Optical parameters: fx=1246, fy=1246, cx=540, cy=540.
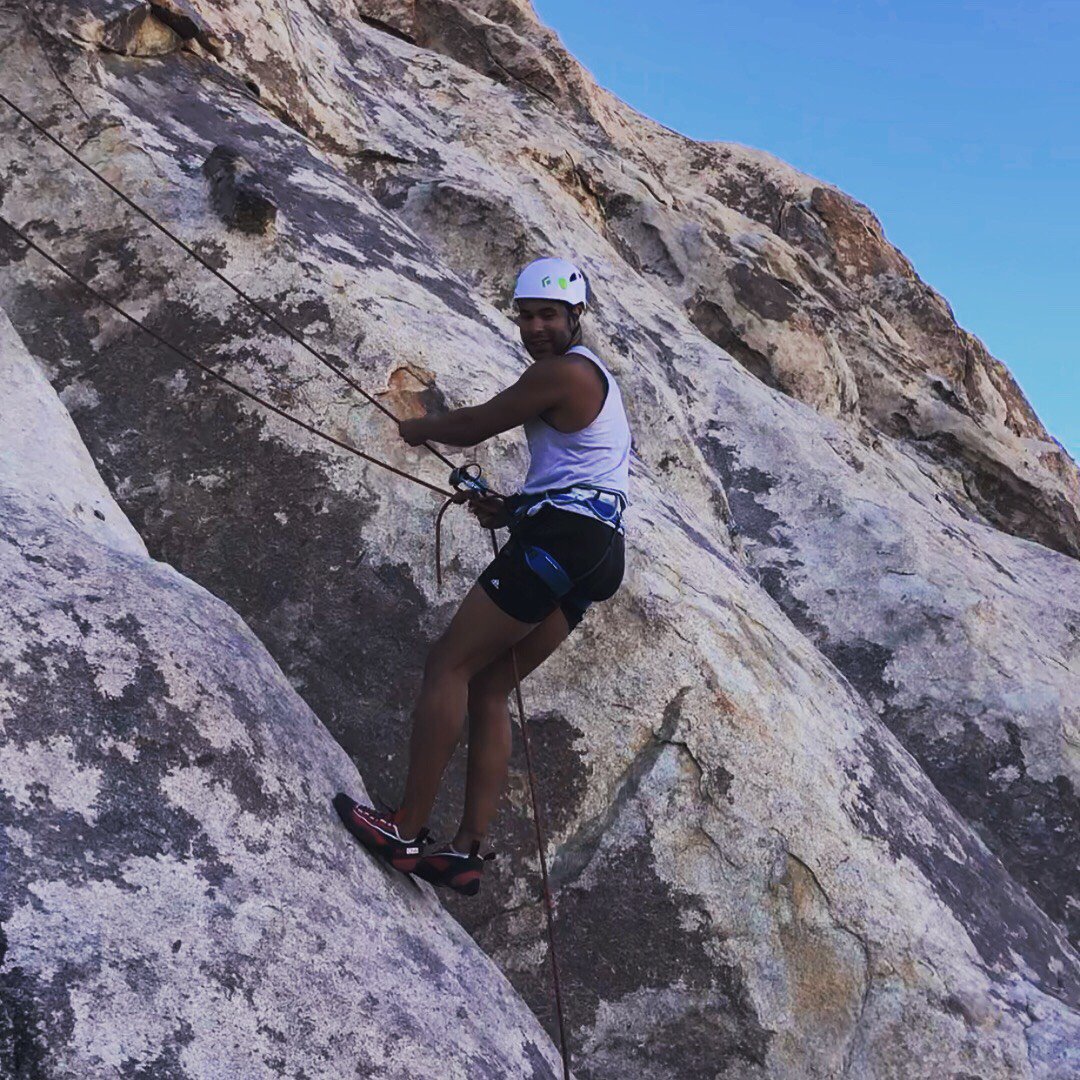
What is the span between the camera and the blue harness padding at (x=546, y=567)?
15.2 feet

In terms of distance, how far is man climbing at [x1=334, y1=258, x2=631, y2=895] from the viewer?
4578 millimetres

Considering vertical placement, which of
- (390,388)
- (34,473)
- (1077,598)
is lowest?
(34,473)

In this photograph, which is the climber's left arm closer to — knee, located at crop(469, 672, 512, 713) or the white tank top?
the white tank top

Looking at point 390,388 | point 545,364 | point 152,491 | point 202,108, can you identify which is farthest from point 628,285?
point 545,364

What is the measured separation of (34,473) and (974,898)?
5088 millimetres

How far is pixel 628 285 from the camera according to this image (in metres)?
12.5

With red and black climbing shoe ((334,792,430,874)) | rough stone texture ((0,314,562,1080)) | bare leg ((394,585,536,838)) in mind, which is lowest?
rough stone texture ((0,314,562,1080))

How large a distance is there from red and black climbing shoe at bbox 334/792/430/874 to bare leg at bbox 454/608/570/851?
321 mm

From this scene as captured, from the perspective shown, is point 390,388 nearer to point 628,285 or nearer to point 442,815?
point 442,815

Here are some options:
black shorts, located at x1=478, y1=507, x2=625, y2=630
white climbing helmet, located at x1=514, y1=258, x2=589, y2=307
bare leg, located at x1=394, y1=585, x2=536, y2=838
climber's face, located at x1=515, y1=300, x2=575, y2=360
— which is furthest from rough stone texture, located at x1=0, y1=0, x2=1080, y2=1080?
white climbing helmet, located at x1=514, y1=258, x2=589, y2=307

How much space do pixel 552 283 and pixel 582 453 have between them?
0.65 m

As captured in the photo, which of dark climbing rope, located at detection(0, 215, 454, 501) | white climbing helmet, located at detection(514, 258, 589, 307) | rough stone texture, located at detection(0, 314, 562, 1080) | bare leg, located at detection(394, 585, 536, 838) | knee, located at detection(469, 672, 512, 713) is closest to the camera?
rough stone texture, located at detection(0, 314, 562, 1080)

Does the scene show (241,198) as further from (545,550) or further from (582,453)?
(545,550)

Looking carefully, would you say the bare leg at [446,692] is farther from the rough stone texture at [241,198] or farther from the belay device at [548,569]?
the rough stone texture at [241,198]
